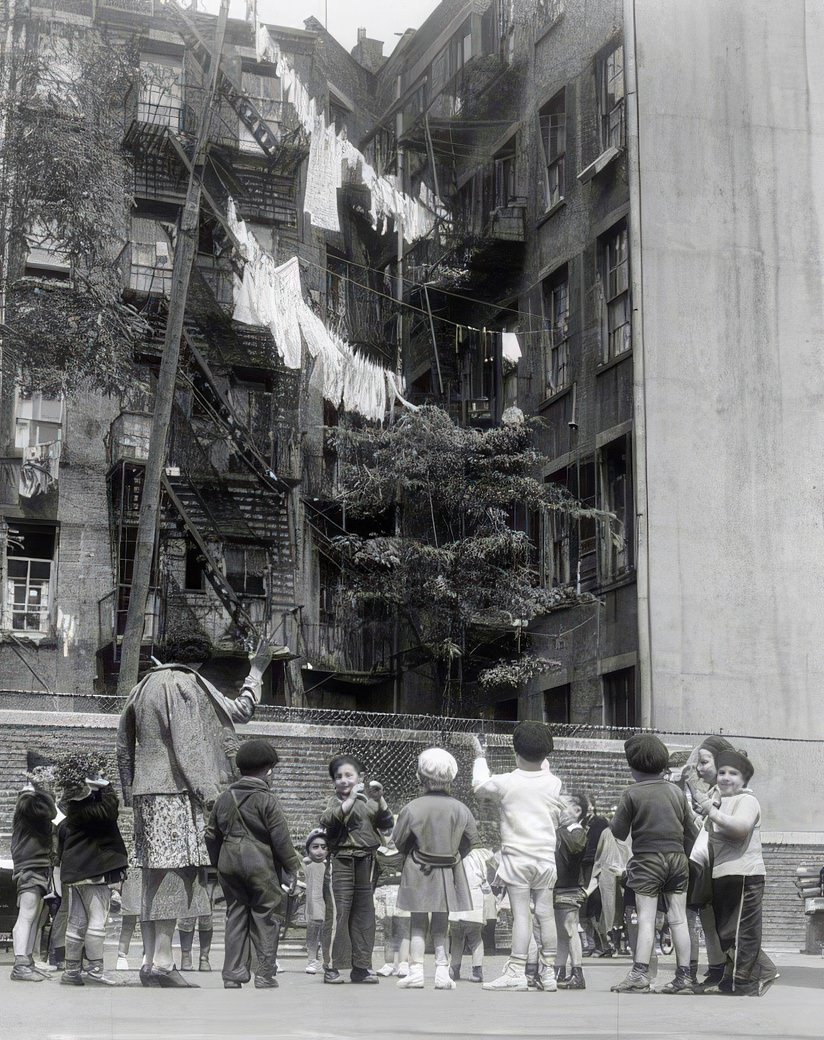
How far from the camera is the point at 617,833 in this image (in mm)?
9883

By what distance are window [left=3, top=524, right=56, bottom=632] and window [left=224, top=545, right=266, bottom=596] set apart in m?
3.65

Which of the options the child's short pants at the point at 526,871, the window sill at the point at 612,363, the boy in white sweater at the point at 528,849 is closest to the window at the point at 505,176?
the window sill at the point at 612,363

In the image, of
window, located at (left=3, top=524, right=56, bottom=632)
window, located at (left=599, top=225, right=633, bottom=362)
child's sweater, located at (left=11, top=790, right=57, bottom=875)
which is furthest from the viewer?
window, located at (left=3, top=524, right=56, bottom=632)

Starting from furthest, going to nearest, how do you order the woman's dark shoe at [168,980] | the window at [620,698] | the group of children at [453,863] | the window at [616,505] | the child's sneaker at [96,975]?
the window at [616,505] < the window at [620,698] < the child's sneaker at [96,975] < the group of children at [453,863] < the woman's dark shoe at [168,980]

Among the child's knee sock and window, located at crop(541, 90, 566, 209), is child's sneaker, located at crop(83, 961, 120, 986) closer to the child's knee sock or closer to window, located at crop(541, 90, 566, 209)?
the child's knee sock

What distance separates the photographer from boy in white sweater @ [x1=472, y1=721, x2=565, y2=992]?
993cm

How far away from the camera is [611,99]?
27.0 meters

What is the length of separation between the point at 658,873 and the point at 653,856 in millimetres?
109

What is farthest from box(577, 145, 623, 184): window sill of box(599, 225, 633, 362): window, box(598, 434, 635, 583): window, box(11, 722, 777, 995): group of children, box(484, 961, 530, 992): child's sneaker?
box(484, 961, 530, 992): child's sneaker

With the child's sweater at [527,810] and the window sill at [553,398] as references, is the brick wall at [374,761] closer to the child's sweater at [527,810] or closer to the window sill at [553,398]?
the window sill at [553,398]

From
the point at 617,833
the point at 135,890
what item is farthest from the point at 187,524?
the point at 617,833

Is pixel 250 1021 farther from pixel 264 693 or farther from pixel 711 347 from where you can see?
pixel 264 693

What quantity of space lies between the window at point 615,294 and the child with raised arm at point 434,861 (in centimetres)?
1648

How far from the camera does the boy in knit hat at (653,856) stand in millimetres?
9750
